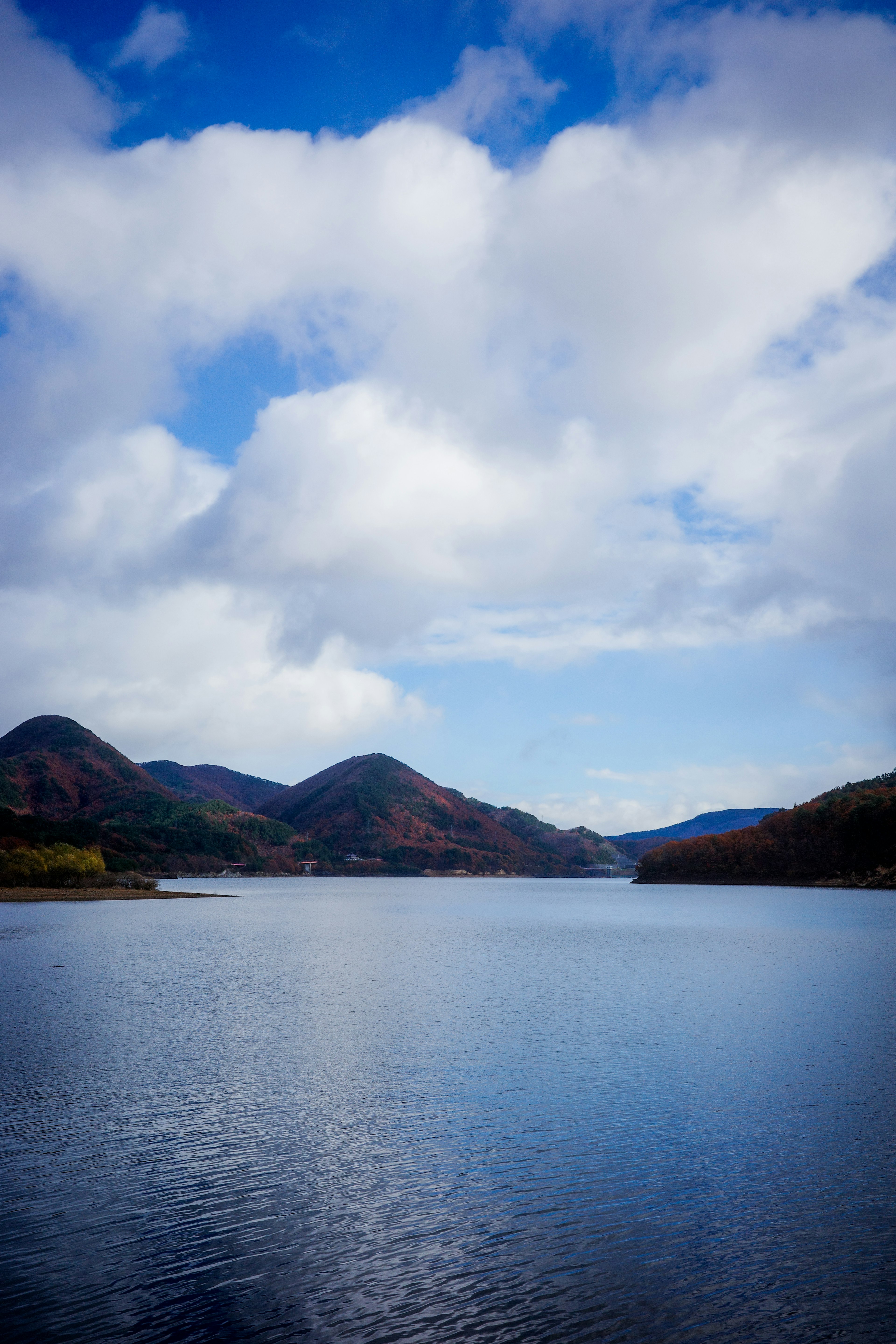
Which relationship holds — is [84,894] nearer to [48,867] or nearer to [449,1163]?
[48,867]

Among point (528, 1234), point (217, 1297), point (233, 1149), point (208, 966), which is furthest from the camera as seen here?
point (208, 966)

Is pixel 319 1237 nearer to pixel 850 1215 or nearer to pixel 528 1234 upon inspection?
pixel 528 1234

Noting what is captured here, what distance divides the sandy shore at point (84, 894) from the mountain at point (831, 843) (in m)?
116

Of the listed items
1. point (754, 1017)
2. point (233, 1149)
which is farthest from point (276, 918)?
point (233, 1149)

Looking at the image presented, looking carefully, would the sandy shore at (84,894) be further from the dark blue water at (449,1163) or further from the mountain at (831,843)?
the mountain at (831,843)

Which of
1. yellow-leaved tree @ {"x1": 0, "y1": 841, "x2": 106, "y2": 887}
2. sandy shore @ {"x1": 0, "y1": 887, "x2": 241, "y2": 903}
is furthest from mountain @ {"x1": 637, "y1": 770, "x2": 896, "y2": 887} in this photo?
yellow-leaved tree @ {"x1": 0, "y1": 841, "x2": 106, "y2": 887}

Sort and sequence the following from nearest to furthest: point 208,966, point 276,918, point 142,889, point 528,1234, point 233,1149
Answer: point 528,1234 → point 233,1149 → point 208,966 → point 276,918 → point 142,889

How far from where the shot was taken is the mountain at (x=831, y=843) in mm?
155375

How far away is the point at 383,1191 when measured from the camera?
13977 mm

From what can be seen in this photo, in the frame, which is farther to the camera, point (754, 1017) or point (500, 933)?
point (500, 933)

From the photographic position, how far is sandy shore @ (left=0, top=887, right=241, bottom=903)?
4274 inches

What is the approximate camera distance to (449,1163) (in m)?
15.3

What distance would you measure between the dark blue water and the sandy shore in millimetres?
81071

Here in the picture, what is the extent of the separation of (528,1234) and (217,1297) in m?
4.41
